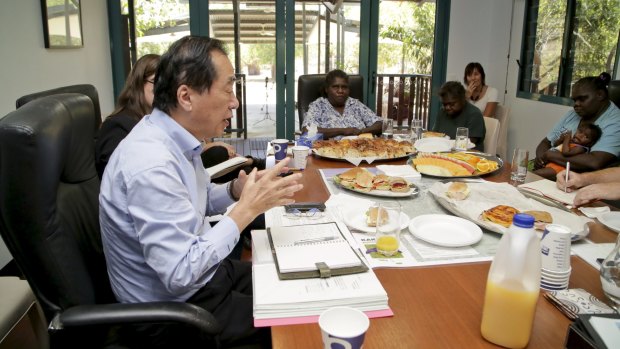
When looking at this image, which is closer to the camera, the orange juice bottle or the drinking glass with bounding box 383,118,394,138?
the orange juice bottle

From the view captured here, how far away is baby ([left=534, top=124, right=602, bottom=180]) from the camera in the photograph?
2.73 m

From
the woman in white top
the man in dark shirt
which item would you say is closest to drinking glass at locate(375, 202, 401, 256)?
the man in dark shirt

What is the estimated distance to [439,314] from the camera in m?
0.86

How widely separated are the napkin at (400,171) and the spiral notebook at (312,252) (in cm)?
71

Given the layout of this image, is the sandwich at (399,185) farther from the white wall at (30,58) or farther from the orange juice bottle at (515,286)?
the white wall at (30,58)

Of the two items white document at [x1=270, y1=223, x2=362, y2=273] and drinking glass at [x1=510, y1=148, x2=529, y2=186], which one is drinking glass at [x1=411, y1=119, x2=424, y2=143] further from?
white document at [x1=270, y1=223, x2=362, y2=273]

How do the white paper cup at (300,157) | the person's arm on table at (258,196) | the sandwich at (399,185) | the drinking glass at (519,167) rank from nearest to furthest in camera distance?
the person's arm on table at (258,196), the sandwich at (399,185), the drinking glass at (519,167), the white paper cup at (300,157)

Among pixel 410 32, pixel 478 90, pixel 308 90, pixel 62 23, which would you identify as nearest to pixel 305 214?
pixel 308 90

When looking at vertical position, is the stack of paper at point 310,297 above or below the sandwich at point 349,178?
below

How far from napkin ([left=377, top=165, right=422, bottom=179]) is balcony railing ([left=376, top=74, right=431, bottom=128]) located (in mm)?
3189

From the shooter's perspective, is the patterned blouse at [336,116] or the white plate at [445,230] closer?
the white plate at [445,230]

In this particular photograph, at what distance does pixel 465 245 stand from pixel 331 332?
1.96ft

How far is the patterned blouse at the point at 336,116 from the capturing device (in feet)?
11.5

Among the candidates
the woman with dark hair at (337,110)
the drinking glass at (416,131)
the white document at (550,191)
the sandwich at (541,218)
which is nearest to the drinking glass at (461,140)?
the drinking glass at (416,131)
